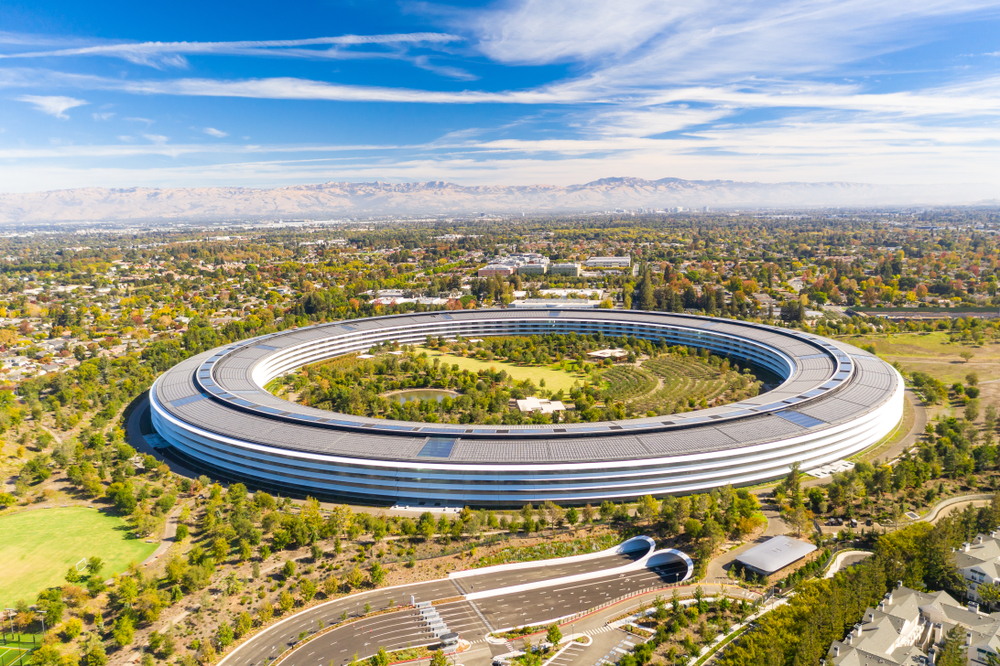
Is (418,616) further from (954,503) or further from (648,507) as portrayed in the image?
(954,503)

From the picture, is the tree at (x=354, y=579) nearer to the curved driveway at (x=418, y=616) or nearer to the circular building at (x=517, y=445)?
the curved driveway at (x=418, y=616)

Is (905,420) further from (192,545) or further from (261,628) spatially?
(192,545)

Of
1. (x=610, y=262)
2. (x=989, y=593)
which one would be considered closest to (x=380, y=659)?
(x=989, y=593)

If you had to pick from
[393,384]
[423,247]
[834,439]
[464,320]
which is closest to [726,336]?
[834,439]

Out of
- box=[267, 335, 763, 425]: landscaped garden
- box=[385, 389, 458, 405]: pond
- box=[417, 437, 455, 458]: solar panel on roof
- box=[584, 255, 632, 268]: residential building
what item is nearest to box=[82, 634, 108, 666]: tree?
box=[417, 437, 455, 458]: solar panel on roof

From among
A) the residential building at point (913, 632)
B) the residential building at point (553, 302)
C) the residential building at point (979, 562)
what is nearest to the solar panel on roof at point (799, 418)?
the residential building at point (979, 562)

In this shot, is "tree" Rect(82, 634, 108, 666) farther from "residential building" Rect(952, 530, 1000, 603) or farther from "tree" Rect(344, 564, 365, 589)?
"residential building" Rect(952, 530, 1000, 603)
